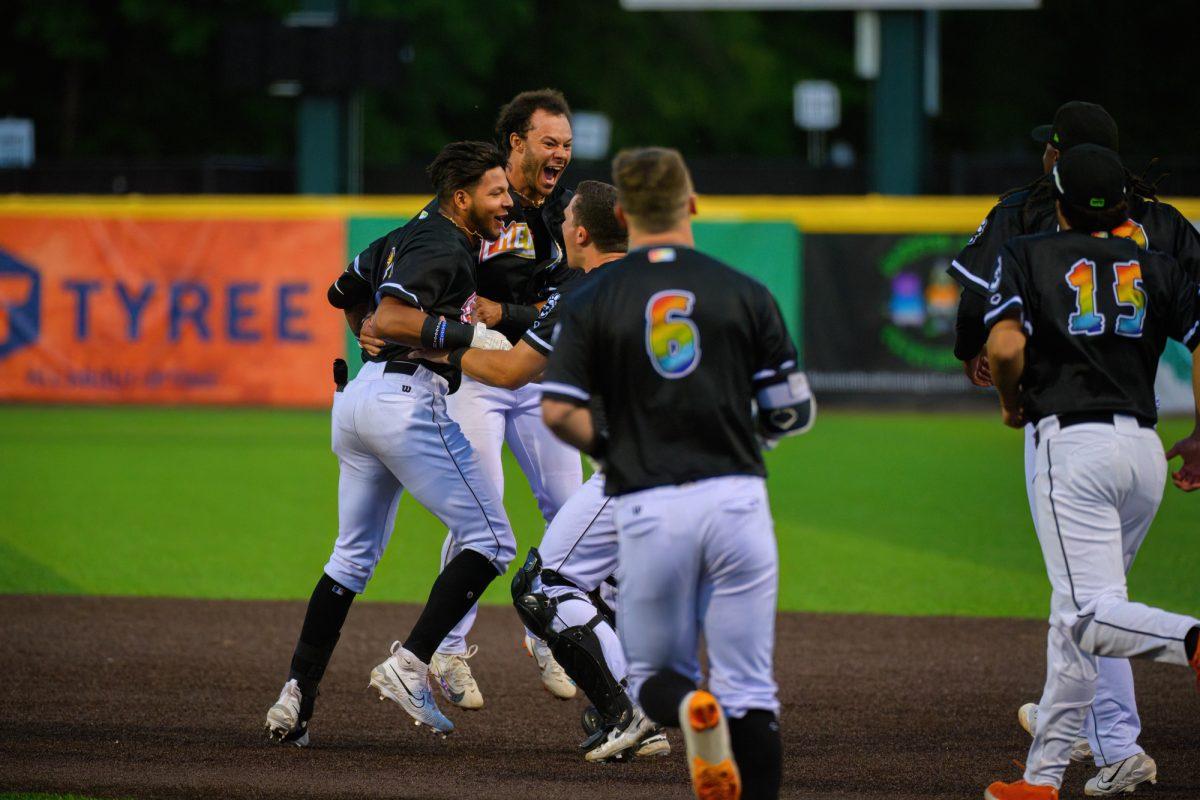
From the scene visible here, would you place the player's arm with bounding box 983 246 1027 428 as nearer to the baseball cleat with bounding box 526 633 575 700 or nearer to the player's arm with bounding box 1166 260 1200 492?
the player's arm with bounding box 1166 260 1200 492

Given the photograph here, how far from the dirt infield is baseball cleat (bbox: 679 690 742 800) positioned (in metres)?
1.13

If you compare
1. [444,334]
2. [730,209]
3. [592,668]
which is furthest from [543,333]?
[730,209]

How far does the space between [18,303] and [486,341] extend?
15.1 metres

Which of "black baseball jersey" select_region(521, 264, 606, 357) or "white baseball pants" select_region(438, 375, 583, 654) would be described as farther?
"white baseball pants" select_region(438, 375, 583, 654)

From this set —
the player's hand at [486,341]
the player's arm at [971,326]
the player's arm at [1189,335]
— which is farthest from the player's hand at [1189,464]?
the player's hand at [486,341]

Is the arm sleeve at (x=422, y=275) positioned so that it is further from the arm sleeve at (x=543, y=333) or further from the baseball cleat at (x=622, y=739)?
the baseball cleat at (x=622, y=739)

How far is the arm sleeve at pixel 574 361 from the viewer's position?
4453mm

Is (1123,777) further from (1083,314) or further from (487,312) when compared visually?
(487,312)

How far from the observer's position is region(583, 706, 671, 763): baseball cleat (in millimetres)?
5828

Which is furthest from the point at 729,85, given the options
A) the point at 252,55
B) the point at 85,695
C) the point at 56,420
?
the point at 85,695

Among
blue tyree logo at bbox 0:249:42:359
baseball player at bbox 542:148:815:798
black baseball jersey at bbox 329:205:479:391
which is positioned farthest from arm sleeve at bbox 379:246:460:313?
blue tyree logo at bbox 0:249:42:359

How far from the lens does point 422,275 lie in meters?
5.82

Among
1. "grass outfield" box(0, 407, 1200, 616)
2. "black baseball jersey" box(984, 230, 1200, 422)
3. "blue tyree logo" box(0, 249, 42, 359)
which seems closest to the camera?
"black baseball jersey" box(984, 230, 1200, 422)

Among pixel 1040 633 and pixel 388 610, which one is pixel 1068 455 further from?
pixel 388 610
